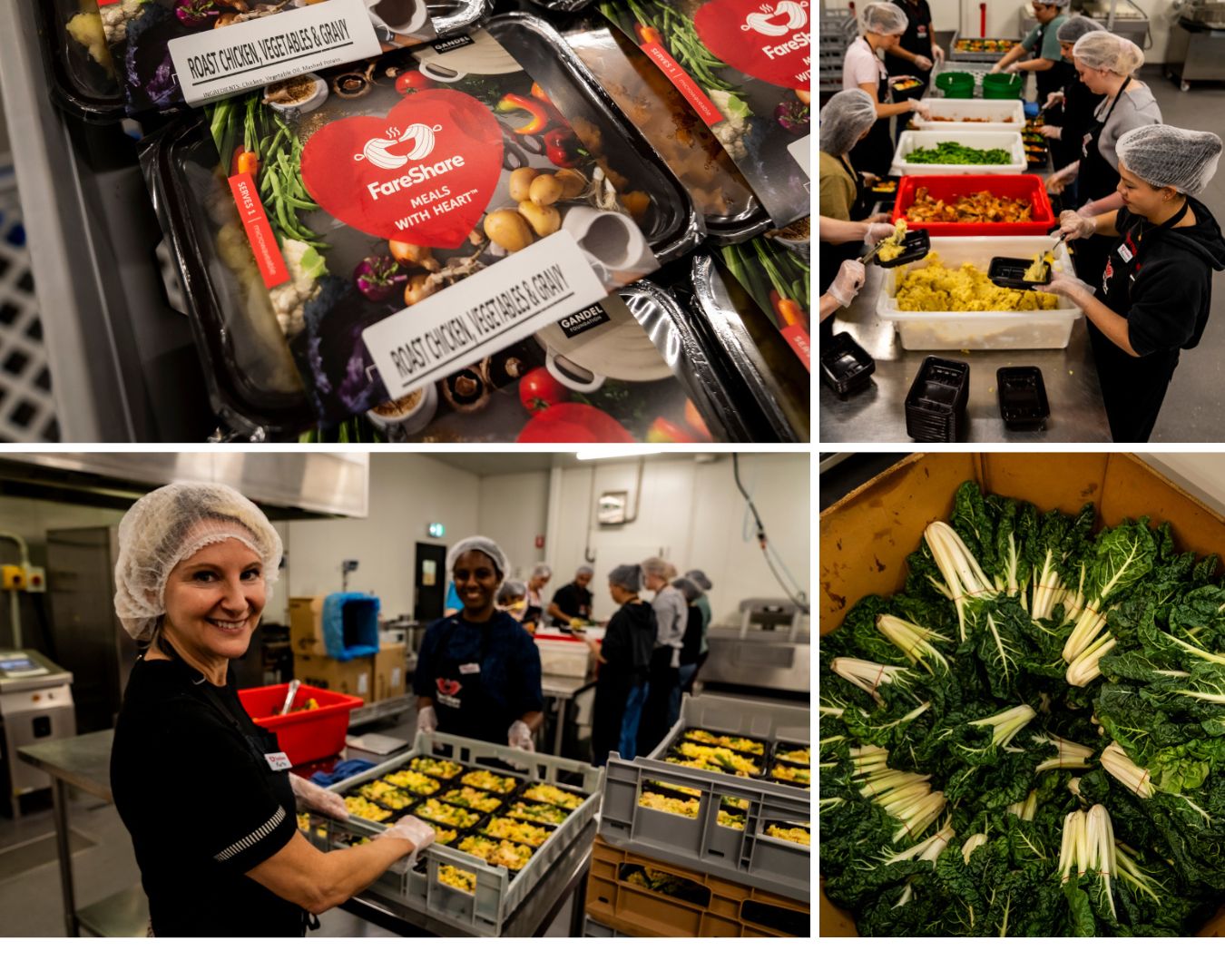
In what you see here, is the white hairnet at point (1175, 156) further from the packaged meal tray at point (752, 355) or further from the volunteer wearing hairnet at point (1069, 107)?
the packaged meal tray at point (752, 355)

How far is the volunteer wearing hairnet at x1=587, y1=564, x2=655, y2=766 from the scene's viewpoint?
62.1 inches

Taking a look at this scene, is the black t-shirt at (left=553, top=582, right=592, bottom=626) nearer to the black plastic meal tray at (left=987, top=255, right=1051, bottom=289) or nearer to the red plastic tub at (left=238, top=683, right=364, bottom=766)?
the red plastic tub at (left=238, top=683, right=364, bottom=766)

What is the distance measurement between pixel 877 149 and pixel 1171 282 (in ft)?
2.63

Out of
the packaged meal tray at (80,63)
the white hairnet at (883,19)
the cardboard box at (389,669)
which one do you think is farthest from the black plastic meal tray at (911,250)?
the packaged meal tray at (80,63)

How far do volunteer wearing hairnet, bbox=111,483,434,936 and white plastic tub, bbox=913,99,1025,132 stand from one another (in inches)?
71.8

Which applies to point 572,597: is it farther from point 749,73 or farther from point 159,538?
point 749,73

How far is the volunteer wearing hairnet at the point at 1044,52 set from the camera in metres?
1.52

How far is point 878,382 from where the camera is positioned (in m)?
1.45

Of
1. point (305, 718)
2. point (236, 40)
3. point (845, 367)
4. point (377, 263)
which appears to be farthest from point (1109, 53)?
point (305, 718)

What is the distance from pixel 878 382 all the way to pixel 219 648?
4.12 ft

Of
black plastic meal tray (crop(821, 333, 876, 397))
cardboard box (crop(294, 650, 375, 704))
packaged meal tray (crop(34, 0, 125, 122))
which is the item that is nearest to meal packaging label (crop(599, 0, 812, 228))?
black plastic meal tray (crop(821, 333, 876, 397))

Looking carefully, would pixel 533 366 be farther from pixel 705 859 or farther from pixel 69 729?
pixel 69 729

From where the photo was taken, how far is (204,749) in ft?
3.92

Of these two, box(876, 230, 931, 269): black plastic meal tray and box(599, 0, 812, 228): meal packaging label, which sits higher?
box(599, 0, 812, 228): meal packaging label
